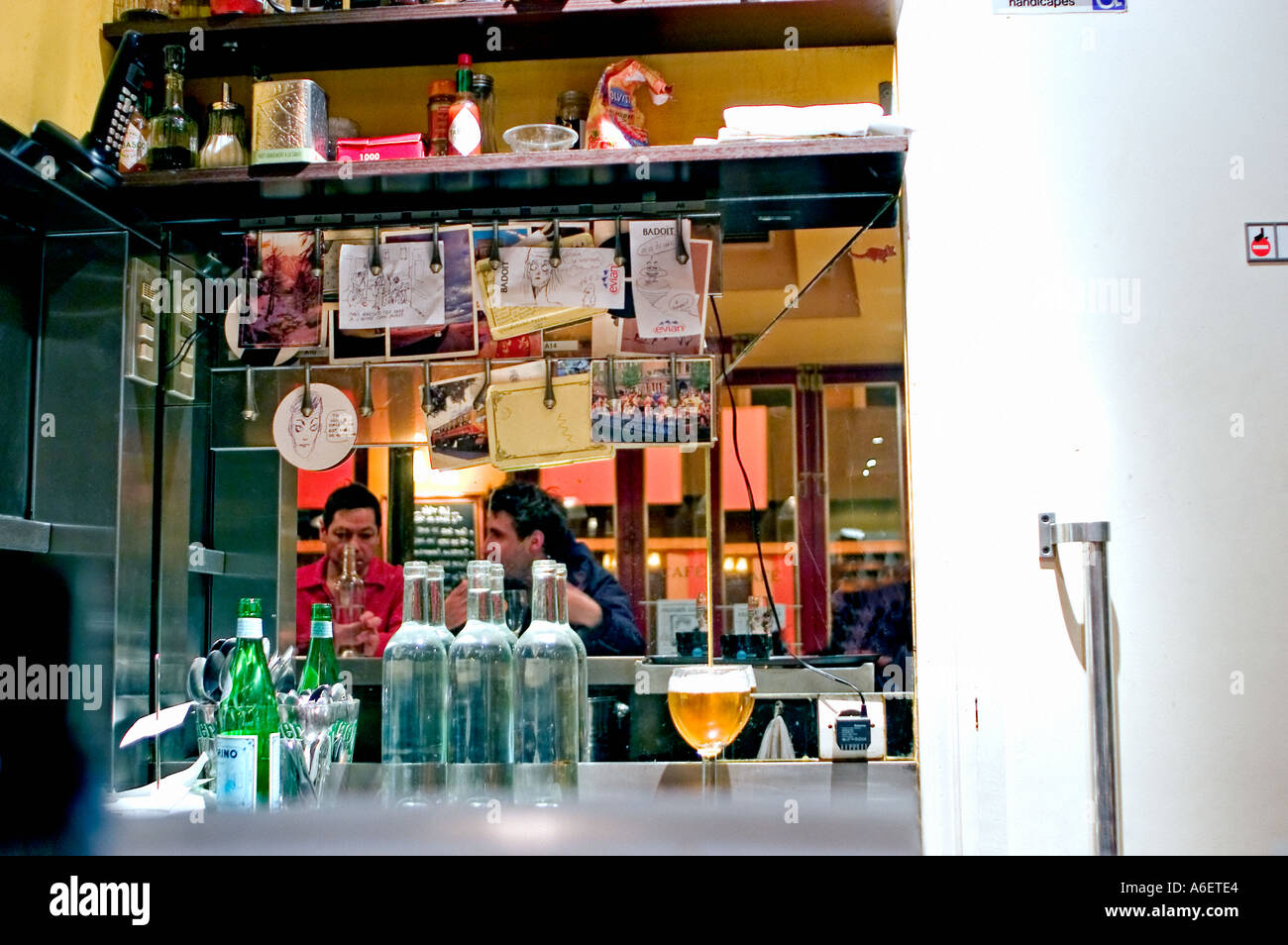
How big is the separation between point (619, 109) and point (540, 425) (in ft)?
1.62

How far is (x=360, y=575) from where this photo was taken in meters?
2.25

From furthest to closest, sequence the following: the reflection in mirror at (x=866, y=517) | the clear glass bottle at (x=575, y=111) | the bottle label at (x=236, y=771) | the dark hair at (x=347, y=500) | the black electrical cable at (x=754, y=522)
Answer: the reflection in mirror at (x=866, y=517)
the dark hair at (x=347, y=500)
the black electrical cable at (x=754, y=522)
the clear glass bottle at (x=575, y=111)
the bottle label at (x=236, y=771)

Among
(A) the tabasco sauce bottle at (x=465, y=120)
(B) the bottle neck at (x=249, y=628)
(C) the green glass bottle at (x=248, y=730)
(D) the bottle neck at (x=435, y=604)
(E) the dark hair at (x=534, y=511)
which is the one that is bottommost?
(C) the green glass bottle at (x=248, y=730)

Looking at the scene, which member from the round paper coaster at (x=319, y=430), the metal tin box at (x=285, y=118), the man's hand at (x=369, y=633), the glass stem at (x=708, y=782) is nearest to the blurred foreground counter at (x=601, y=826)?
the glass stem at (x=708, y=782)

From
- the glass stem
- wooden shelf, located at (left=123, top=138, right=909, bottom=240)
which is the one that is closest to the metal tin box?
wooden shelf, located at (left=123, top=138, right=909, bottom=240)

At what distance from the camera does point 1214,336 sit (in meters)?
1.43

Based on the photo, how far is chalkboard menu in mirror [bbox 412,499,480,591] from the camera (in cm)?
231

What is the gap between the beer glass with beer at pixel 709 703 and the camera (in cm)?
149

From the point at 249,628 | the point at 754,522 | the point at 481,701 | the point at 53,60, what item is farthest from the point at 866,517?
the point at 53,60

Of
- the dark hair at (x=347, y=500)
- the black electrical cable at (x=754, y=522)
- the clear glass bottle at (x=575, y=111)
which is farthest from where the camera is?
the dark hair at (x=347, y=500)

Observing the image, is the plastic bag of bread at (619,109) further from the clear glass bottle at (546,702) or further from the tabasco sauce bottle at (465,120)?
the clear glass bottle at (546,702)

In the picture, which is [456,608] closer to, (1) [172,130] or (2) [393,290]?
→ (2) [393,290]

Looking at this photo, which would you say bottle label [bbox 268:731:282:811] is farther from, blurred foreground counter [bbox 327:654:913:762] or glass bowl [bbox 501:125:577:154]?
glass bowl [bbox 501:125:577:154]
